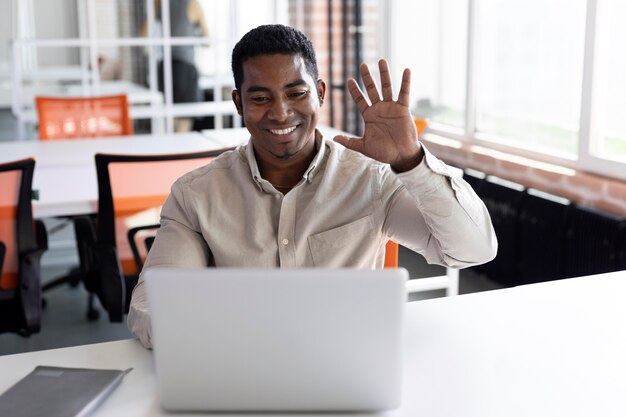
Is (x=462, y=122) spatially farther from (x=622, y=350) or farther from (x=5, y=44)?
(x=622, y=350)

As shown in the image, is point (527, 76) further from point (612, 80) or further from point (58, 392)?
point (58, 392)

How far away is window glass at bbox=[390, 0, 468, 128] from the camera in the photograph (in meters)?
4.39

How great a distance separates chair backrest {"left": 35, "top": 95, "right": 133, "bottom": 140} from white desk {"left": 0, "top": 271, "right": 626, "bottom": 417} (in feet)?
9.41

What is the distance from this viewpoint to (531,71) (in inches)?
146

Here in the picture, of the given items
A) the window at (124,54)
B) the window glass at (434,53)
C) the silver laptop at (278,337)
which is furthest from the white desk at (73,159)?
the silver laptop at (278,337)

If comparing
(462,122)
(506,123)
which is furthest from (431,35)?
(506,123)

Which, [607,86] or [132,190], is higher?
[607,86]

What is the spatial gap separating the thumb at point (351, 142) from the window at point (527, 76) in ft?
6.21

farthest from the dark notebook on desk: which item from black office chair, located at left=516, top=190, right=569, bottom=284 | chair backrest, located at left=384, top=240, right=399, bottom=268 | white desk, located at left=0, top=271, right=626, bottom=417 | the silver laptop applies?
black office chair, located at left=516, top=190, right=569, bottom=284

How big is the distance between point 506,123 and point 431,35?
3.24 ft

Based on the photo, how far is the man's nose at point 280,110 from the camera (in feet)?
5.09

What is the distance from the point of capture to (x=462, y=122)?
173 inches

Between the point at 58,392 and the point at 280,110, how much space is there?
69 centimetres

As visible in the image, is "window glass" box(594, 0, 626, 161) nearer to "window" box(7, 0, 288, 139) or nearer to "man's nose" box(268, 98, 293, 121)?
"man's nose" box(268, 98, 293, 121)
